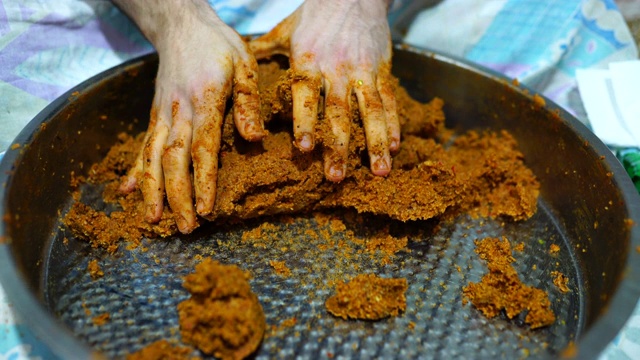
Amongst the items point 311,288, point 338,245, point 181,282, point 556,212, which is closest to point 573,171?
point 556,212

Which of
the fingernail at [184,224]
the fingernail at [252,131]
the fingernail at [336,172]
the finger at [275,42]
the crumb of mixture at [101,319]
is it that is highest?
the finger at [275,42]

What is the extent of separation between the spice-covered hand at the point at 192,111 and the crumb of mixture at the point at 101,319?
0.23m

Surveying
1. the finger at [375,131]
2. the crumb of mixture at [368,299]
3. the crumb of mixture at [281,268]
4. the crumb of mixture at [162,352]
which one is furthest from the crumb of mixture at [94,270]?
the finger at [375,131]

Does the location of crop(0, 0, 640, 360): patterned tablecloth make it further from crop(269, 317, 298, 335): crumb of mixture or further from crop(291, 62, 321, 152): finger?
crop(269, 317, 298, 335): crumb of mixture

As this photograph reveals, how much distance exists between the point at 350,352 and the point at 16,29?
1.26 meters

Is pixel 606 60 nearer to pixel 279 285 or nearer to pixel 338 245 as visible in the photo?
pixel 338 245

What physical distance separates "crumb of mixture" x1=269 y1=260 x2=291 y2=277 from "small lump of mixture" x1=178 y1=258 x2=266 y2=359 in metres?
0.17

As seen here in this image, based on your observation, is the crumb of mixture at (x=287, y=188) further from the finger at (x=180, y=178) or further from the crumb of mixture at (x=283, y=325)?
the crumb of mixture at (x=283, y=325)

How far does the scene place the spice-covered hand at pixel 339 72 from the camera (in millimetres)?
1131

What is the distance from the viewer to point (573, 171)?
1.28 meters

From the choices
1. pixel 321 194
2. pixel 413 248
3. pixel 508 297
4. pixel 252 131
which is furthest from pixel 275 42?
pixel 508 297

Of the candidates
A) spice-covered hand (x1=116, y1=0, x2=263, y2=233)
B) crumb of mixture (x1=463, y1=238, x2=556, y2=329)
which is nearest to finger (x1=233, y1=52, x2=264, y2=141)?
spice-covered hand (x1=116, y1=0, x2=263, y2=233)

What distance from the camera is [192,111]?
1152 millimetres

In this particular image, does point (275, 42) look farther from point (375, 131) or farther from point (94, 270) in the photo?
point (94, 270)
